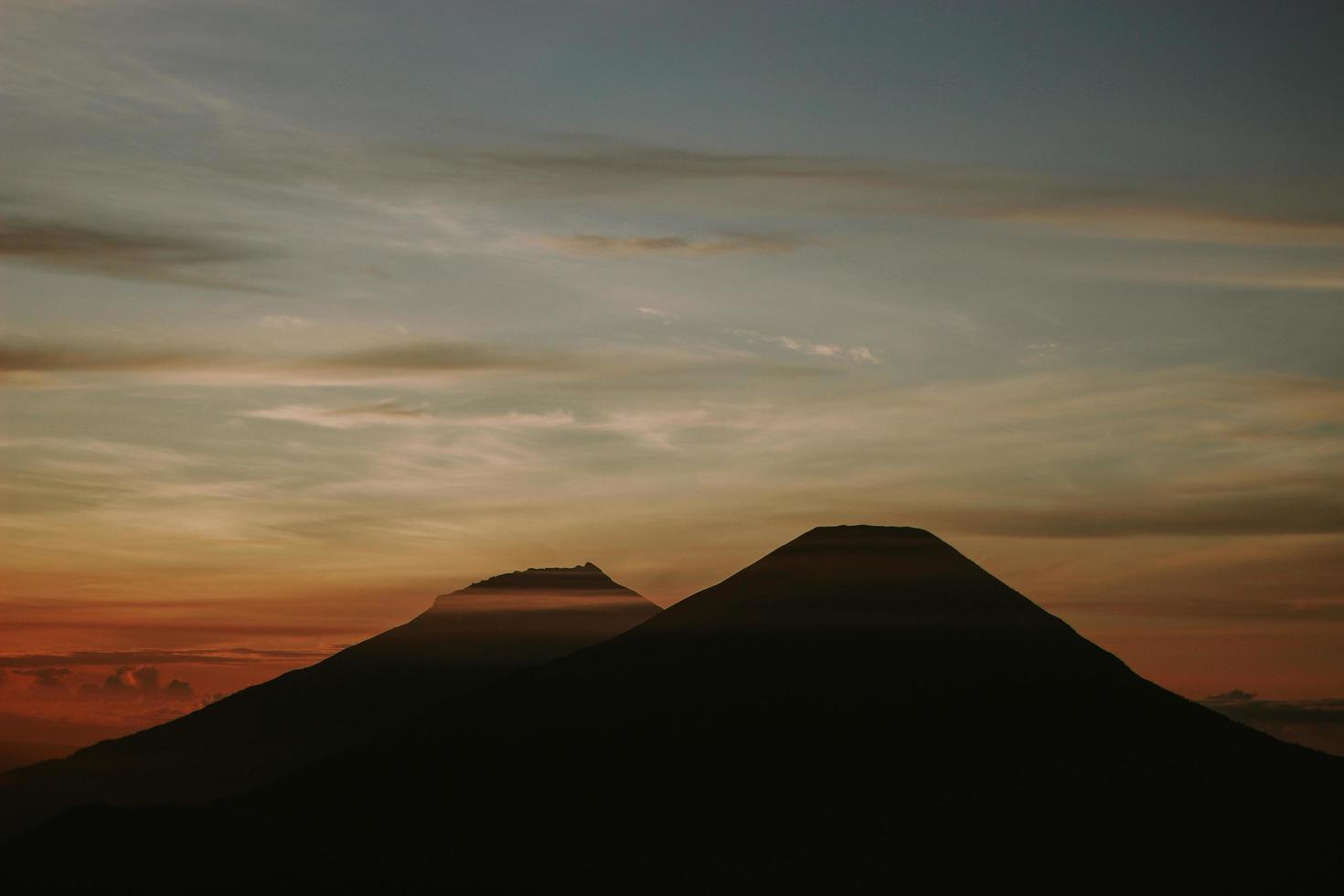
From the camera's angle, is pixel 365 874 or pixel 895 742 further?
pixel 895 742

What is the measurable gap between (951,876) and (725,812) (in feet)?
91.3

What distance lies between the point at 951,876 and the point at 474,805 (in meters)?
57.2

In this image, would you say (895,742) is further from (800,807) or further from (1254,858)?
(1254,858)

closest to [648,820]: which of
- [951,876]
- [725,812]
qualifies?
[725,812]

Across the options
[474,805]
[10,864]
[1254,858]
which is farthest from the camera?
[474,805]

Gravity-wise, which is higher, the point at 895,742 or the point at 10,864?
the point at 895,742

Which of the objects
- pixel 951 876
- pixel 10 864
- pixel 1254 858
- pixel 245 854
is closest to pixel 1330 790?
pixel 1254 858

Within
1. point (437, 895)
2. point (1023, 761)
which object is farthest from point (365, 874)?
point (1023, 761)

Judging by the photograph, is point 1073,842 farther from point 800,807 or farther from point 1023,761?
point 800,807

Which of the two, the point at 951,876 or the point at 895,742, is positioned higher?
the point at 895,742

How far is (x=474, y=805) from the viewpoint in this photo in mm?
190750

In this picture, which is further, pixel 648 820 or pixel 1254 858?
pixel 648 820

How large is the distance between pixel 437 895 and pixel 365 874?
1023 cm

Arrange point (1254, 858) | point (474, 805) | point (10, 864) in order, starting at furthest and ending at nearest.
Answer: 1. point (474, 805)
2. point (10, 864)
3. point (1254, 858)
